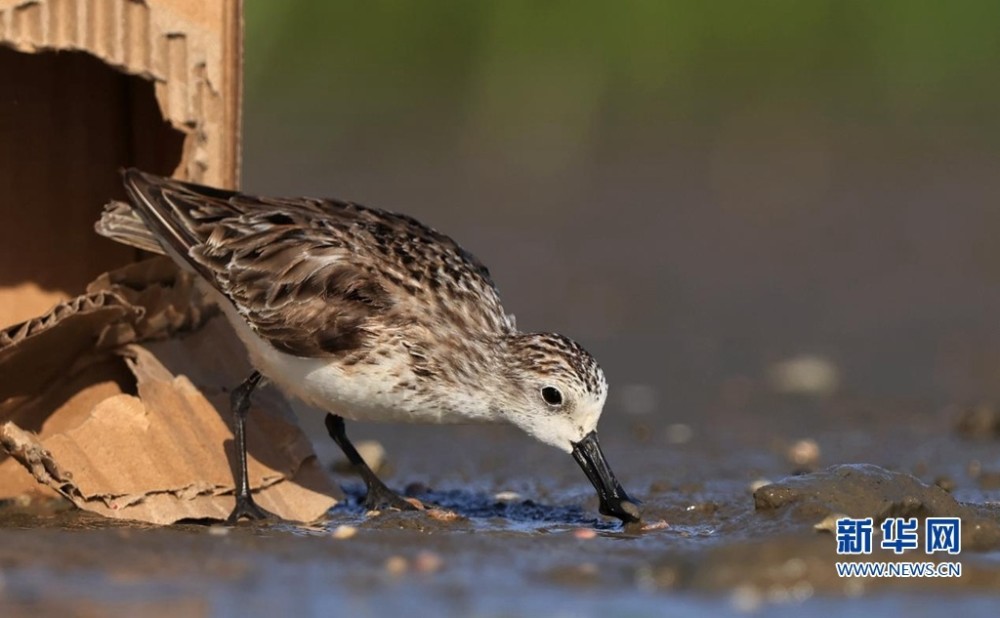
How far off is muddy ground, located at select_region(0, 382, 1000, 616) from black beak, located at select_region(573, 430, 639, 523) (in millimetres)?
72

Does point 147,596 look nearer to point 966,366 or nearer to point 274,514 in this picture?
point 274,514

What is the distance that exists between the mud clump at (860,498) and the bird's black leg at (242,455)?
1.87 meters

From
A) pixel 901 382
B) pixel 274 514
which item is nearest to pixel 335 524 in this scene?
pixel 274 514

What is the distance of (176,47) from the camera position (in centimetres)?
690

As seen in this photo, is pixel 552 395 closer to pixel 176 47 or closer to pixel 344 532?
pixel 344 532

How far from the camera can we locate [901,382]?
1073 centimetres

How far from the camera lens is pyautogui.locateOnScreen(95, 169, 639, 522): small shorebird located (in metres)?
6.97

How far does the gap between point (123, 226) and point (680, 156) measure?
8.30 meters

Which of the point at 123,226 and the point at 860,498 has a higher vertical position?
the point at 123,226

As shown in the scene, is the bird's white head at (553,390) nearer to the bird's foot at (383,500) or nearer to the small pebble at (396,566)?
the bird's foot at (383,500)

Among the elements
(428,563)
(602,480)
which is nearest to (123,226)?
(602,480)

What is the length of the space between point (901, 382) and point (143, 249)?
198 inches

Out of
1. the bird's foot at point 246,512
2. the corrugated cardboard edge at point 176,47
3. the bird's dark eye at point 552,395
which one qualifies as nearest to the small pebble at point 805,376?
the bird's dark eye at point 552,395

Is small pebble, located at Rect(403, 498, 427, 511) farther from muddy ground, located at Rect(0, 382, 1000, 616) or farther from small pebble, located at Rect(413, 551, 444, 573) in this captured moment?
small pebble, located at Rect(413, 551, 444, 573)
